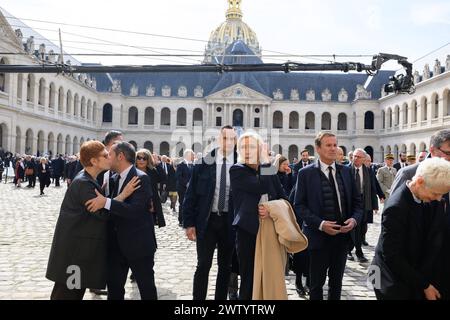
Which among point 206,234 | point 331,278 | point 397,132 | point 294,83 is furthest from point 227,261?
point 294,83

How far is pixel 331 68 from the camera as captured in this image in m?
13.6

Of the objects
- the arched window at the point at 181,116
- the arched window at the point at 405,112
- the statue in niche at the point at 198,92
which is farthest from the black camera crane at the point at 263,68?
the arched window at the point at 181,116

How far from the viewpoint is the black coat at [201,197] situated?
4.88 meters

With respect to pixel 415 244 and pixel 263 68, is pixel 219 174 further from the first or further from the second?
pixel 263 68

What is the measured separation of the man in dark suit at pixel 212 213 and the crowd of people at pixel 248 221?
12 millimetres

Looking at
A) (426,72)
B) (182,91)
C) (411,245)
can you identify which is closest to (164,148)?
(182,91)

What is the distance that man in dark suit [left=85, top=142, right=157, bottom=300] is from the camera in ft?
13.9

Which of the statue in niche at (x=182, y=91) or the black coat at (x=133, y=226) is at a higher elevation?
the statue in niche at (x=182, y=91)

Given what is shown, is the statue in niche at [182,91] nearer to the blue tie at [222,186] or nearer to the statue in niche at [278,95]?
the statue in niche at [278,95]

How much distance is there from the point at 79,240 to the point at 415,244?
2.97 m

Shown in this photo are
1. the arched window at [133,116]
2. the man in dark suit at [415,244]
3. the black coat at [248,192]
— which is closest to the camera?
the man in dark suit at [415,244]

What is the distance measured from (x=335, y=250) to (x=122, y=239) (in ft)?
7.75

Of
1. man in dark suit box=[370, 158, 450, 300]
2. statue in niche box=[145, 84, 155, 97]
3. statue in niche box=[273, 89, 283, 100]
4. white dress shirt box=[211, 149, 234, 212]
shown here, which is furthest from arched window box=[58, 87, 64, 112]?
man in dark suit box=[370, 158, 450, 300]
